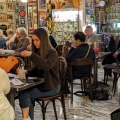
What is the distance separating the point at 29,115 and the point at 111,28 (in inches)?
352

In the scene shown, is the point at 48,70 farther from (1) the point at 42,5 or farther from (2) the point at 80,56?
(1) the point at 42,5

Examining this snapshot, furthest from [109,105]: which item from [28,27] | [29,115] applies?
[28,27]

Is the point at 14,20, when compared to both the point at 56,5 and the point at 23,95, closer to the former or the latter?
the point at 56,5

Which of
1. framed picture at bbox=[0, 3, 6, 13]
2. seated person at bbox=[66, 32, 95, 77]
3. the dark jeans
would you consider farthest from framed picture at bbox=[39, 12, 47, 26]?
the dark jeans

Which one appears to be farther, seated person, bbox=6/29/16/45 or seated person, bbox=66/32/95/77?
seated person, bbox=6/29/16/45

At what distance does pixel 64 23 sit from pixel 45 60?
6.57 metres

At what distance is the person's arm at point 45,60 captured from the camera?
9.81 feet

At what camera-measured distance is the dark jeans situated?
312cm

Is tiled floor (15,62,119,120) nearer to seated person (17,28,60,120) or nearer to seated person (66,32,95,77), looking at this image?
seated person (66,32,95,77)

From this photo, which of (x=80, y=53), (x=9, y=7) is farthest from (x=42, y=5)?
(x=80, y=53)

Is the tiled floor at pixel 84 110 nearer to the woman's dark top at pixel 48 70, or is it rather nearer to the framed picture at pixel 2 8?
the woman's dark top at pixel 48 70

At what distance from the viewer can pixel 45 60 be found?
3.08 meters

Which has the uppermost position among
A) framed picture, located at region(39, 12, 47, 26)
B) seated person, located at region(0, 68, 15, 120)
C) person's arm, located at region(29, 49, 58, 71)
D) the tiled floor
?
framed picture, located at region(39, 12, 47, 26)

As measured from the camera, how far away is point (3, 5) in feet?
30.6
